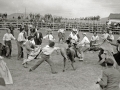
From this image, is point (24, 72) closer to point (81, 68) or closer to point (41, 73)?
point (41, 73)

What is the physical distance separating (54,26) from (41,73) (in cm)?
2169

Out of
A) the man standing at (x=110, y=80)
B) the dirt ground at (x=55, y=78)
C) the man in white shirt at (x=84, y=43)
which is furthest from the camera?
the man in white shirt at (x=84, y=43)

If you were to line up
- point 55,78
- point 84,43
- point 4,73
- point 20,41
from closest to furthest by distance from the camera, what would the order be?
point 4,73
point 55,78
point 20,41
point 84,43

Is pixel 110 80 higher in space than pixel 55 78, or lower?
higher

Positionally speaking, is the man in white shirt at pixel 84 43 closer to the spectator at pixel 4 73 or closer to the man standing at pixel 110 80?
the spectator at pixel 4 73

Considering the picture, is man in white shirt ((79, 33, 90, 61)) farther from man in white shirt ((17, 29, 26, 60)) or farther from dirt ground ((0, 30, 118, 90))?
man in white shirt ((17, 29, 26, 60))

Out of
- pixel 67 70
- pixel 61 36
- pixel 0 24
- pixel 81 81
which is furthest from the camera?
pixel 0 24

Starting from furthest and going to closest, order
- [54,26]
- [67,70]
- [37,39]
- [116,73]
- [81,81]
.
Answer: [54,26] < [37,39] < [67,70] < [81,81] < [116,73]

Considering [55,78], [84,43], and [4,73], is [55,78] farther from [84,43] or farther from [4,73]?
[84,43]

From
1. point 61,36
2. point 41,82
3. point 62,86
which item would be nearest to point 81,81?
point 62,86

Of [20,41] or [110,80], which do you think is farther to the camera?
[20,41]

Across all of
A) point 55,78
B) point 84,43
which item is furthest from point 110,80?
point 84,43

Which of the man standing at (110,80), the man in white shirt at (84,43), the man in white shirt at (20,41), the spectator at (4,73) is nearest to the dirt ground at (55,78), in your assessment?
the spectator at (4,73)

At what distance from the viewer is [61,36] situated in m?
17.6
